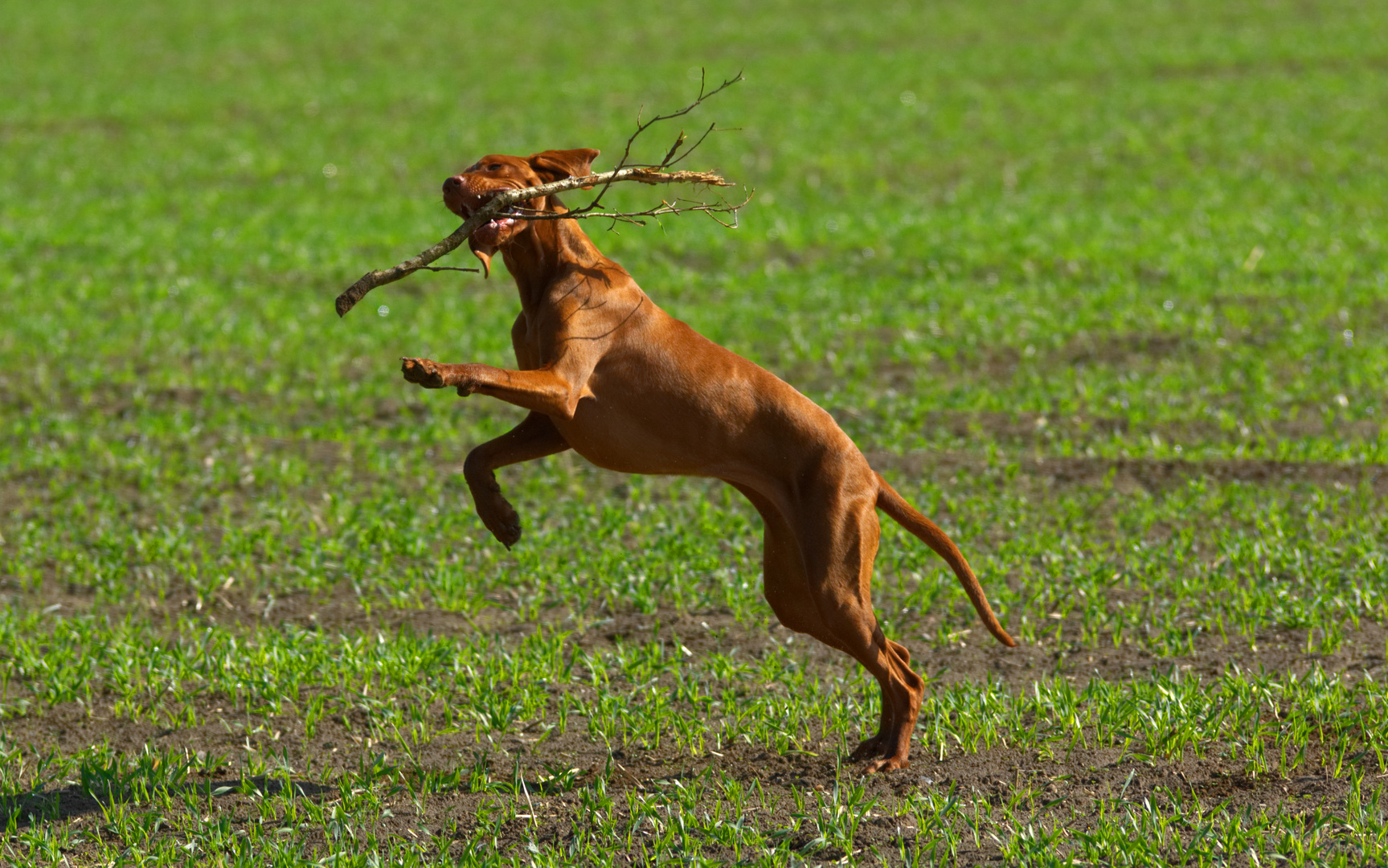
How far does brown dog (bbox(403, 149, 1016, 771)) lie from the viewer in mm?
4508

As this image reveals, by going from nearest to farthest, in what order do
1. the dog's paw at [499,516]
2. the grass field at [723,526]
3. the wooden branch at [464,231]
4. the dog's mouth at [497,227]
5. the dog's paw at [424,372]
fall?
the dog's paw at [424,372], the wooden branch at [464,231], the dog's mouth at [497,227], the dog's paw at [499,516], the grass field at [723,526]

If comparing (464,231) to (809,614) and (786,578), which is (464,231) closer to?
(786,578)

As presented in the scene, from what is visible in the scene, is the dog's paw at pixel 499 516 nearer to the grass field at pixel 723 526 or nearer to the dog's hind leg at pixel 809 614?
the dog's hind leg at pixel 809 614

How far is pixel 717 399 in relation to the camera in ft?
15.2

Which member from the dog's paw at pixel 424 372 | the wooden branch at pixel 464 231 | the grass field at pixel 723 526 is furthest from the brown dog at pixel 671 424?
the grass field at pixel 723 526

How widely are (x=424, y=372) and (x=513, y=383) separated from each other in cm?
31

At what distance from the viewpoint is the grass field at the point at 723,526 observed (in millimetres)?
4754

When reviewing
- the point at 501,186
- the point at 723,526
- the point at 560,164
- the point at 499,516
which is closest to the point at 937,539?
the point at 499,516

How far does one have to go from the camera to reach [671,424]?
4602 mm

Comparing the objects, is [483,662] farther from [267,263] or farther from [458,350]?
[267,263]

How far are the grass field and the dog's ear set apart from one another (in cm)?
207

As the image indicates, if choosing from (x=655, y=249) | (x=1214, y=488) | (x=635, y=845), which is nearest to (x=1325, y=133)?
(x=655, y=249)

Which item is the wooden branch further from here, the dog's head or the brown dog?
the brown dog

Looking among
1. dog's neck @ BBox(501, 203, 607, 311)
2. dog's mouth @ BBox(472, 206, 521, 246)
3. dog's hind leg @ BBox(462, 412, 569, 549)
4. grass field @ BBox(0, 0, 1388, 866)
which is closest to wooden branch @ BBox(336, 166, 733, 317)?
dog's mouth @ BBox(472, 206, 521, 246)
